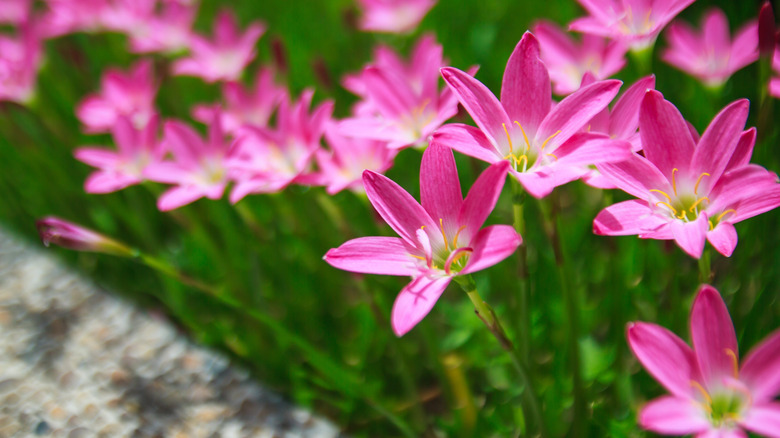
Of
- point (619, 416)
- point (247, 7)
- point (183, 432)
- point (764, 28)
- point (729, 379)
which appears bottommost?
point (183, 432)

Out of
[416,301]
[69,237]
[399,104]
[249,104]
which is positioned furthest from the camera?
[249,104]

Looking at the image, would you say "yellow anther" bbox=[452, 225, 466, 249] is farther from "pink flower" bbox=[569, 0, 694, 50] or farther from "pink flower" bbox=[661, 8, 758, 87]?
"pink flower" bbox=[661, 8, 758, 87]

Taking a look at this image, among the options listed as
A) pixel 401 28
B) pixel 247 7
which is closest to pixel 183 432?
pixel 401 28

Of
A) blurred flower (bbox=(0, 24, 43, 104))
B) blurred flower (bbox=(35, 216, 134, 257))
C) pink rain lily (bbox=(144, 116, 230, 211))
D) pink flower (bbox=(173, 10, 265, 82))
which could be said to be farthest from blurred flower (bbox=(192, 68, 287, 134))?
blurred flower (bbox=(0, 24, 43, 104))

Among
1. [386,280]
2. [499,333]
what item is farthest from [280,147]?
[499,333]

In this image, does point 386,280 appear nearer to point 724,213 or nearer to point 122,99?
point 724,213

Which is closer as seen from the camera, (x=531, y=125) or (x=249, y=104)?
(x=531, y=125)

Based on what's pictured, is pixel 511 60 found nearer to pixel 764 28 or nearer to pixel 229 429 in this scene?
pixel 764 28
